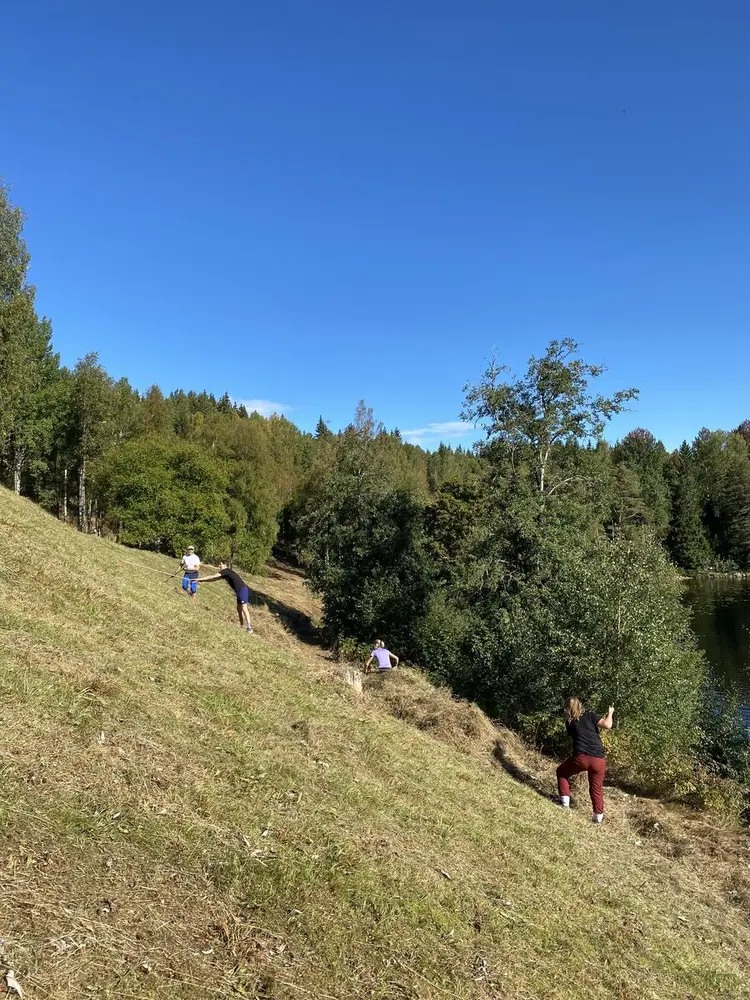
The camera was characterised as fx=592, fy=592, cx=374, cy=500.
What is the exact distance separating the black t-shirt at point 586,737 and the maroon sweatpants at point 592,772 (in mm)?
85

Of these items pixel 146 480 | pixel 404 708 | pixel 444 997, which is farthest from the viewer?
pixel 146 480

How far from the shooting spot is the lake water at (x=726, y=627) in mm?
34034

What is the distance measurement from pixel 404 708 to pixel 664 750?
24.8 feet

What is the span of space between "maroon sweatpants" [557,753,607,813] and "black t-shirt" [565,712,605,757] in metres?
0.09

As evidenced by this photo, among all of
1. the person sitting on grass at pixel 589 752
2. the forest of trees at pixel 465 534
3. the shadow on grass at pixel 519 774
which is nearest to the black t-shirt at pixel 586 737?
the person sitting on grass at pixel 589 752

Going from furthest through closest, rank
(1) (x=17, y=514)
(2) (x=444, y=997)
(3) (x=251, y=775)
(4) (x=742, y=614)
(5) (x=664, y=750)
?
(4) (x=742, y=614), (5) (x=664, y=750), (1) (x=17, y=514), (3) (x=251, y=775), (2) (x=444, y=997)

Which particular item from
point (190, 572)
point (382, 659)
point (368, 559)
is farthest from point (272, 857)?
point (368, 559)

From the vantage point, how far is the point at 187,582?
16.9m

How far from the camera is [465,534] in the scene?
113 feet

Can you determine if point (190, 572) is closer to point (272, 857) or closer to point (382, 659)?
point (382, 659)

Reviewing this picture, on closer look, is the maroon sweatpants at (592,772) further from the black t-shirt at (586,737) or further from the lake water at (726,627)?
the lake water at (726,627)

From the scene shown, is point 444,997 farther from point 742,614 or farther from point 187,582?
point 742,614

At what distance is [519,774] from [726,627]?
44.5 meters

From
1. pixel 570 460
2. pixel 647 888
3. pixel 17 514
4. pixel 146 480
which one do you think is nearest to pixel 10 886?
pixel 647 888
